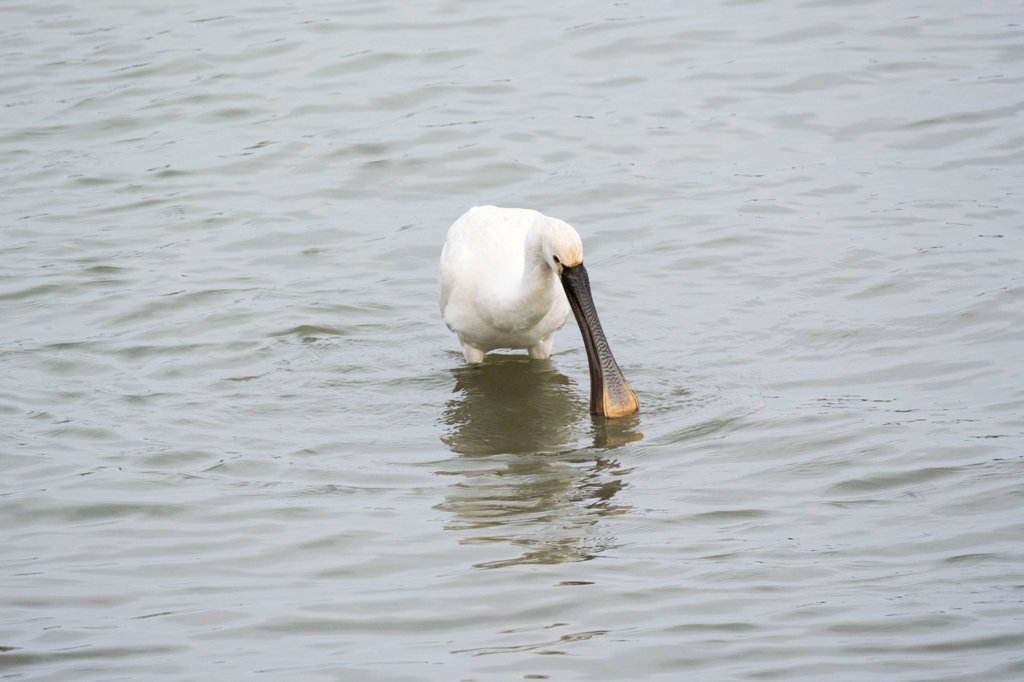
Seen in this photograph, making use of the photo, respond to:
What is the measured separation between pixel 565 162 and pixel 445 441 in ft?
17.5

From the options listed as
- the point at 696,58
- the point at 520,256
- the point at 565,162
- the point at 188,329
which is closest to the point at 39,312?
the point at 188,329

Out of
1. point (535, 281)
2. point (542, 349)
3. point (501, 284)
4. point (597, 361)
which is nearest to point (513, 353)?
point (542, 349)

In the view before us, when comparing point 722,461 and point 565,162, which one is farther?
point 565,162

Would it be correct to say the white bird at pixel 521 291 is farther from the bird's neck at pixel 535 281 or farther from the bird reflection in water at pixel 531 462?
the bird reflection in water at pixel 531 462

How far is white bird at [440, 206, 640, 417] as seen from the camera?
6.81m

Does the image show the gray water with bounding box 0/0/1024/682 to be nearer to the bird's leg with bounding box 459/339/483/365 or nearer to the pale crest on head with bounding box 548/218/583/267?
the bird's leg with bounding box 459/339/483/365

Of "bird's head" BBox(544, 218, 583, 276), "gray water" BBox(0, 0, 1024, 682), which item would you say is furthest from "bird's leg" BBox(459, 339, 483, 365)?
"bird's head" BBox(544, 218, 583, 276)

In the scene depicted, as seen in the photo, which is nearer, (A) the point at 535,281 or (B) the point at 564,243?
(B) the point at 564,243

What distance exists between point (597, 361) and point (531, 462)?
887 mm

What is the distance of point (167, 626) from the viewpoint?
4.52 meters

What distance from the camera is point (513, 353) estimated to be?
8547mm

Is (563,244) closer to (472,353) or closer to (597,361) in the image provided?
(597,361)

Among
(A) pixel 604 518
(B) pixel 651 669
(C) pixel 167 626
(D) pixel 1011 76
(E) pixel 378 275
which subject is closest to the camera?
(B) pixel 651 669

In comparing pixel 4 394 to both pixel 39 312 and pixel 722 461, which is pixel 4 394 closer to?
pixel 39 312
